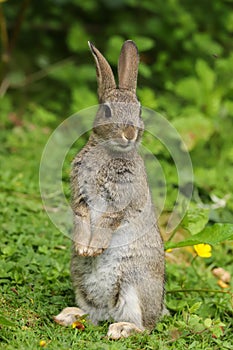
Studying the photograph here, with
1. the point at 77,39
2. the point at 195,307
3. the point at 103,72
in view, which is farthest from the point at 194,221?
the point at 77,39

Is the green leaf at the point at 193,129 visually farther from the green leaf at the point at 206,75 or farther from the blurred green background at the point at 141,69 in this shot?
the green leaf at the point at 206,75

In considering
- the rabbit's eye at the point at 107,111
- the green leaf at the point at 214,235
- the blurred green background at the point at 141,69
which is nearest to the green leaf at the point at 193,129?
the blurred green background at the point at 141,69

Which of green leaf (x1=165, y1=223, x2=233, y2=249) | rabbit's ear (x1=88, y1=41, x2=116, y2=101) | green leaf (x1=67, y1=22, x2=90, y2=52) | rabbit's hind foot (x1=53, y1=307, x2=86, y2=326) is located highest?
green leaf (x1=67, y1=22, x2=90, y2=52)

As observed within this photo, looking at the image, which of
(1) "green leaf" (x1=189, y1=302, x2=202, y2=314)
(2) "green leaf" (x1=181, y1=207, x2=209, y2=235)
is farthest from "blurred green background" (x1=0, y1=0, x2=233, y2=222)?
(1) "green leaf" (x1=189, y1=302, x2=202, y2=314)

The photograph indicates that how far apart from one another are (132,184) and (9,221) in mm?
1508

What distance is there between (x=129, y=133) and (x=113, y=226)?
0.59m

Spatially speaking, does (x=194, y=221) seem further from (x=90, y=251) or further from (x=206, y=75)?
(x=206, y=75)

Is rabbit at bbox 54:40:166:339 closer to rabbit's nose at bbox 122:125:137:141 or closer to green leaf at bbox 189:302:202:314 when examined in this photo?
rabbit's nose at bbox 122:125:137:141

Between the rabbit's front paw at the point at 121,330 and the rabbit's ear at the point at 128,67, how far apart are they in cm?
143

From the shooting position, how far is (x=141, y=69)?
750 centimetres

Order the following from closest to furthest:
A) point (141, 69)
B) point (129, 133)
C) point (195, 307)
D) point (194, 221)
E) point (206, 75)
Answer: point (129, 133) → point (195, 307) → point (194, 221) → point (141, 69) → point (206, 75)

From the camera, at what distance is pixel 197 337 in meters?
4.66

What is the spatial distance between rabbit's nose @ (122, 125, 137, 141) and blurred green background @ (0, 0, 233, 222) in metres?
2.43

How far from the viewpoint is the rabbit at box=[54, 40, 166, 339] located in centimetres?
452
